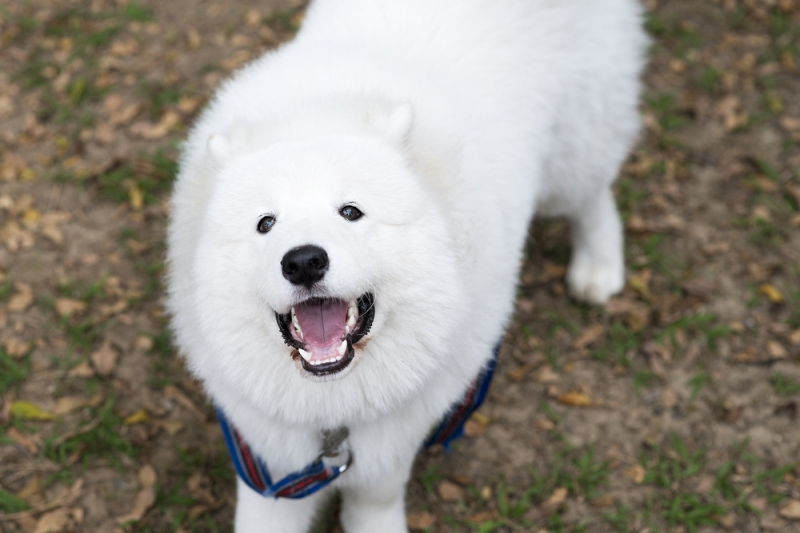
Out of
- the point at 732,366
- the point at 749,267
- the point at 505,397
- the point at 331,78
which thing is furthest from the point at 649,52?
the point at 331,78

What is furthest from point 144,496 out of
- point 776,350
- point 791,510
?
point 776,350

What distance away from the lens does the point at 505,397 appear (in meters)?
3.66

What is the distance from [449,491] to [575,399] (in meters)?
0.87

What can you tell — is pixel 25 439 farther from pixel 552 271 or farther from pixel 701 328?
pixel 701 328

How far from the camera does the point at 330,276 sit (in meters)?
1.89

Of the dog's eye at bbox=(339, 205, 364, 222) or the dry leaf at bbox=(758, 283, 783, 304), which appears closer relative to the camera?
the dog's eye at bbox=(339, 205, 364, 222)

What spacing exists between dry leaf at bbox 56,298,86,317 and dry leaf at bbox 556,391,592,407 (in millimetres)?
2754

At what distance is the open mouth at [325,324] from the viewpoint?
2.02 m

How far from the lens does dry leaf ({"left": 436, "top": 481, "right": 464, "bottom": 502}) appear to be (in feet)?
10.8

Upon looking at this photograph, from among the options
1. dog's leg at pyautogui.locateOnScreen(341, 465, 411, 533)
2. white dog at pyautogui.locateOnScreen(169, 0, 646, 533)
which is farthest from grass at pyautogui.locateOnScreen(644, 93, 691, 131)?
dog's leg at pyautogui.locateOnScreen(341, 465, 411, 533)

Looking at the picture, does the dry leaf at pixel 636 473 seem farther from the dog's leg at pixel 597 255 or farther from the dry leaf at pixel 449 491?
the dog's leg at pixel 597 255

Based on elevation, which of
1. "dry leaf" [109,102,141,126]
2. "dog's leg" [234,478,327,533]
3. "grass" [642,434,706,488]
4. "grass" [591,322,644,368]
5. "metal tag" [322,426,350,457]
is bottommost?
"grass" [642,434,706,488]

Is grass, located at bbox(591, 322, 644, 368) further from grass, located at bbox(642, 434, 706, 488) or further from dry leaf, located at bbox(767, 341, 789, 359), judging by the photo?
dry leaf, located at bbox(767, 341, 789, 359)

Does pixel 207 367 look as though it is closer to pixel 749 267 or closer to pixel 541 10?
pixel 541 10
